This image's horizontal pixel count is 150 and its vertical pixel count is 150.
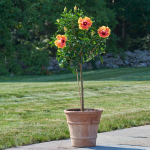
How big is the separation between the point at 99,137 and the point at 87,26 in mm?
1969

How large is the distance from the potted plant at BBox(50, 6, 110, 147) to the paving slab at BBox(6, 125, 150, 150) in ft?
0.70

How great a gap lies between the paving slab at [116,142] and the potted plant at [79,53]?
0.70 feet

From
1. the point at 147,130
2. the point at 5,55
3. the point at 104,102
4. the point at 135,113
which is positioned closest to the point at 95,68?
the point at 5,55

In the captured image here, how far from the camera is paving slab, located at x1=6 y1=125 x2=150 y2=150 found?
5398mm

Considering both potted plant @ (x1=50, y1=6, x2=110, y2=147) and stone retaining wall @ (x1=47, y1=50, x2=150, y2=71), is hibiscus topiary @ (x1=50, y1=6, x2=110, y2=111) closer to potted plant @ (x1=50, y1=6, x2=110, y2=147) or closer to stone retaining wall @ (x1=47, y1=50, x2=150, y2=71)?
potted plant @ (x1=50, y1=6, x2=110, y2=147)

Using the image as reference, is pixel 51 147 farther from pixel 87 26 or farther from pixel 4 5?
pixel 4 5

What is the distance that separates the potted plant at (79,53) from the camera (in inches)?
216

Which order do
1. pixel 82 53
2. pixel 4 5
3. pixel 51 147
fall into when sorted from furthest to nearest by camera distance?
pixel 4 5
pixel 82 53
pixel 51 147

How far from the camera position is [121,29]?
3606cm

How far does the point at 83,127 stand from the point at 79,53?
1.23 m

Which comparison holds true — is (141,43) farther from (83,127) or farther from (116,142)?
(83,127)

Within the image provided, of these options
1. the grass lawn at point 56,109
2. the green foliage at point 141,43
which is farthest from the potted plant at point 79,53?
the green foliage at point 141,43

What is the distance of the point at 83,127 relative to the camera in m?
5.48

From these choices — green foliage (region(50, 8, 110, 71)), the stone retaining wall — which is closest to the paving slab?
green foliage (region(50, 8, 110, 71))
